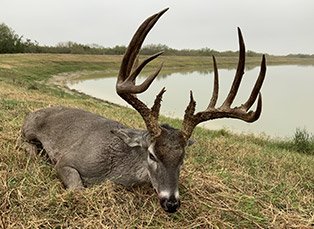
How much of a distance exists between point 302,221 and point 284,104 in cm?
2258

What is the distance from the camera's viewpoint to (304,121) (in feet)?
69.2

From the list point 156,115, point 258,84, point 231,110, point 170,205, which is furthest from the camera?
point 231,110

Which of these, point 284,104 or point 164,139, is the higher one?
point 164,139

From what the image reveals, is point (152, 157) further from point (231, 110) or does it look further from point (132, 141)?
point (231, 110)

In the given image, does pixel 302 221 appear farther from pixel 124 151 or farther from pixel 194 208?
pixel 124 151

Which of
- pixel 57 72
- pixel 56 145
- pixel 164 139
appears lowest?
pixel 57 72

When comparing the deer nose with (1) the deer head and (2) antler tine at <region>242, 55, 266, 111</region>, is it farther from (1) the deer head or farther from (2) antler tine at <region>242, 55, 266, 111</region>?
(2) antler tine at <region>242, 55, 266, 111</region>

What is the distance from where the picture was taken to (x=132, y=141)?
5230mm

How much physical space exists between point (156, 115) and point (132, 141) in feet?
1.79

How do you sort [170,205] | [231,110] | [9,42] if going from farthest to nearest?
1. [9,42]
2. [231,110]
3. [170,205]

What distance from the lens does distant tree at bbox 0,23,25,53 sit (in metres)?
54.7

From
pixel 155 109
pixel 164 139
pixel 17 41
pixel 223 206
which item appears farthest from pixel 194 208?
pixel 17 41

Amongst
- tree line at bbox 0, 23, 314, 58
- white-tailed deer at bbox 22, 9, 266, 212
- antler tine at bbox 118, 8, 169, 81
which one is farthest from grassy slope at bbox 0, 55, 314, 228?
tree line at bbox 0, 23, 314, 58

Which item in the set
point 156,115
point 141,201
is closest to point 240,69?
point 156,115
